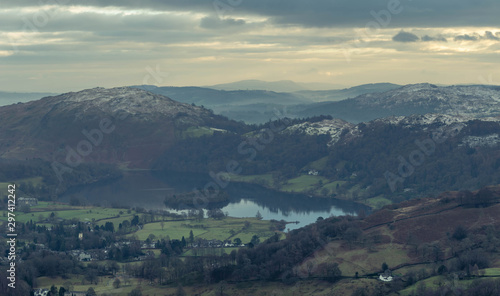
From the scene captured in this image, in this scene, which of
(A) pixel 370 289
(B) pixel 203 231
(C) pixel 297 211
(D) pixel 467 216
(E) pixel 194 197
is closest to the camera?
(A) pixel 370 289

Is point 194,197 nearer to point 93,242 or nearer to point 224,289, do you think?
point 93,242

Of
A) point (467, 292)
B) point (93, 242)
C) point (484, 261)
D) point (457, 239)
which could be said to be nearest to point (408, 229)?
point (457, 239)

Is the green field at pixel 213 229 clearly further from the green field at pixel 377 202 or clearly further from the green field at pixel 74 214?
the green field at pixel 377 202

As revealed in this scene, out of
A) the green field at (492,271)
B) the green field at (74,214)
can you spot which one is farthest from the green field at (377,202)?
the green field at (492,271)

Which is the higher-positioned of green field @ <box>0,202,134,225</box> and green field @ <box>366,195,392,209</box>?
green field @ <box>0,202,134,225</box>

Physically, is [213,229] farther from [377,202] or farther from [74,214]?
[377,202]

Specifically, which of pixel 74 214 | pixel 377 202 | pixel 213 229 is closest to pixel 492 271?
pixel 213 229

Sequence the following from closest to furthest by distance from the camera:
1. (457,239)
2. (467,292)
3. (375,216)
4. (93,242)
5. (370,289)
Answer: (467,292)
(370,289)
(457,239)
(375,216)
(93,242)

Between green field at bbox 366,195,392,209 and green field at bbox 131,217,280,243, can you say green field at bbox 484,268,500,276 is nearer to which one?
green field at bbox 131,217,280,243

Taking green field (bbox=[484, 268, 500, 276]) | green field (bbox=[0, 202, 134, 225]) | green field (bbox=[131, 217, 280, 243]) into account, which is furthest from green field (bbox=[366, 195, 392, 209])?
green field (bbox=[484, 268, 500, 276])

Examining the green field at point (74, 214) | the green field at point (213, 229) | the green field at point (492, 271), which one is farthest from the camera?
the green field at point (74, 214)

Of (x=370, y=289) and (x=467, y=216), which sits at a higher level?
(x=467, y=216)
